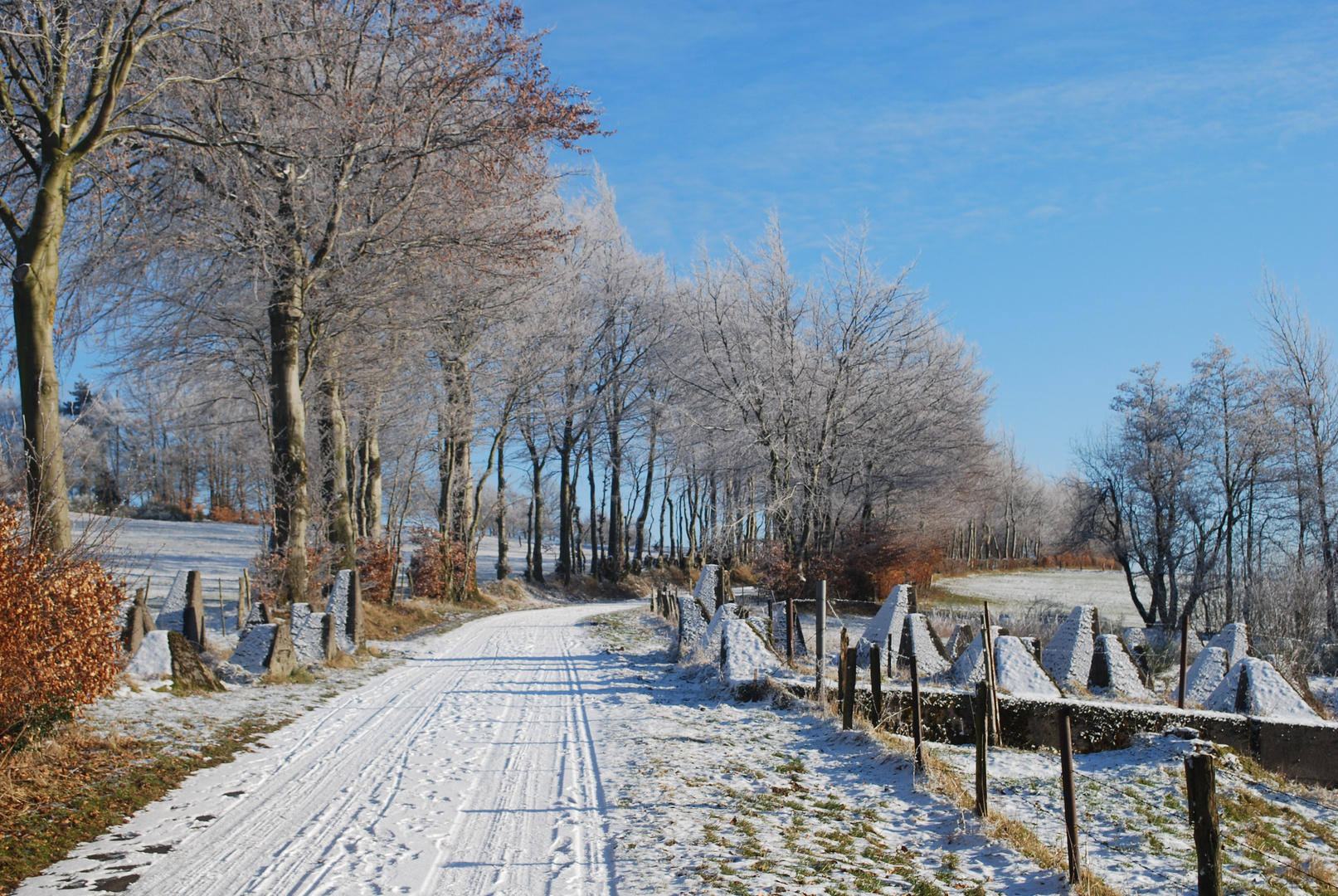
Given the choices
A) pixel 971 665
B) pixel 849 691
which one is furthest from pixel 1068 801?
pixel 971 665

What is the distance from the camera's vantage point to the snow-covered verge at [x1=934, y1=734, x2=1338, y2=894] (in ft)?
20.4

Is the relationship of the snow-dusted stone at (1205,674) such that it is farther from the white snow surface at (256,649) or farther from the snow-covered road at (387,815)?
the white snow surface at (256,649)

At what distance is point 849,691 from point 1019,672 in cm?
372

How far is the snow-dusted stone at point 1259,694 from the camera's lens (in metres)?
11.0

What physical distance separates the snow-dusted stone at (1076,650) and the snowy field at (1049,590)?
66.7ft

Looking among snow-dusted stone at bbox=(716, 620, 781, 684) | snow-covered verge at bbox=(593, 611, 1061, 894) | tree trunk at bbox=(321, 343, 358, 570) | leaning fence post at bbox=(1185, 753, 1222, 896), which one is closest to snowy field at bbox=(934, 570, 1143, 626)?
snow-dusted stone at bbox=(716, 620, 781, 684)

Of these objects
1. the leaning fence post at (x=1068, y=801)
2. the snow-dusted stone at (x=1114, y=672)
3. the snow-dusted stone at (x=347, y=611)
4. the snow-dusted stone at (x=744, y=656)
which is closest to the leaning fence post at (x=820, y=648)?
the snow-dusted stone at (x=744, y=656)

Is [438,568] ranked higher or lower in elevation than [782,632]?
higher

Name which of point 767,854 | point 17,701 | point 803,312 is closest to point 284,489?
point 17,701

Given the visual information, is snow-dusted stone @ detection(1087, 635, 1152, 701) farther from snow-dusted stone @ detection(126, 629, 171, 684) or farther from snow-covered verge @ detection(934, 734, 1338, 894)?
snow-dusted stone @ detection(126, 629, 171, 684)

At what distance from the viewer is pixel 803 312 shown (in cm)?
2661

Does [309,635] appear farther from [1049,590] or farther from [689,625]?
[1049,590]

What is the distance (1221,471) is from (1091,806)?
3368cm

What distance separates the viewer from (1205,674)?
1373 cm
